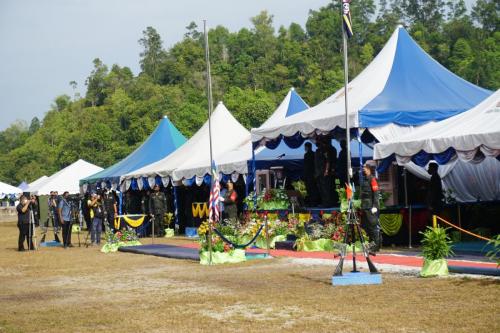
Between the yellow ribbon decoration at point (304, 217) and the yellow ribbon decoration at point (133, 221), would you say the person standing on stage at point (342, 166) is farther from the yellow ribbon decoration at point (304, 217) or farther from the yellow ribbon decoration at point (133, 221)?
the yellow ribbon decoration at point (133, 221)

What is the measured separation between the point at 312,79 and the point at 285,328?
299 ft

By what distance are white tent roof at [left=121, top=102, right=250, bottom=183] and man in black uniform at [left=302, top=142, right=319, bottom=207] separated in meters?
6.91

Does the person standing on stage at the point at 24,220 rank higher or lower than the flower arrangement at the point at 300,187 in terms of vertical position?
lower

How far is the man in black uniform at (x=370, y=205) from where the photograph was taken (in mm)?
17125

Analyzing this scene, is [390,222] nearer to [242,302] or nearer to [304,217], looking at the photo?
[304,217]

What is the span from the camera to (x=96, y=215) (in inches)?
1041

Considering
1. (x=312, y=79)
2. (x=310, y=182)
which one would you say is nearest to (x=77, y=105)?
(x=312, y=79)

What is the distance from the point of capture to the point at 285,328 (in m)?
8.95

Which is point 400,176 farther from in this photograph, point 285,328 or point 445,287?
point 285,328

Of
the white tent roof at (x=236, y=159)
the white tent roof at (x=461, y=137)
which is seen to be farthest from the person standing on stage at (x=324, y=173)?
the white tent roof at (x=236, y=159)

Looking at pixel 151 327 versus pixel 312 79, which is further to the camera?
pixel 312 79

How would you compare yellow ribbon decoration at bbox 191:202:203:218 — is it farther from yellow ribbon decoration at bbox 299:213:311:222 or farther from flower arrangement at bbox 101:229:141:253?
yellow ribbon decoration at bbox 299:213:311:222

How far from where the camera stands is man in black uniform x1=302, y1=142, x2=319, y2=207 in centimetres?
2295

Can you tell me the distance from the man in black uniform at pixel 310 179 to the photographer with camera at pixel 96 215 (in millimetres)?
7049
